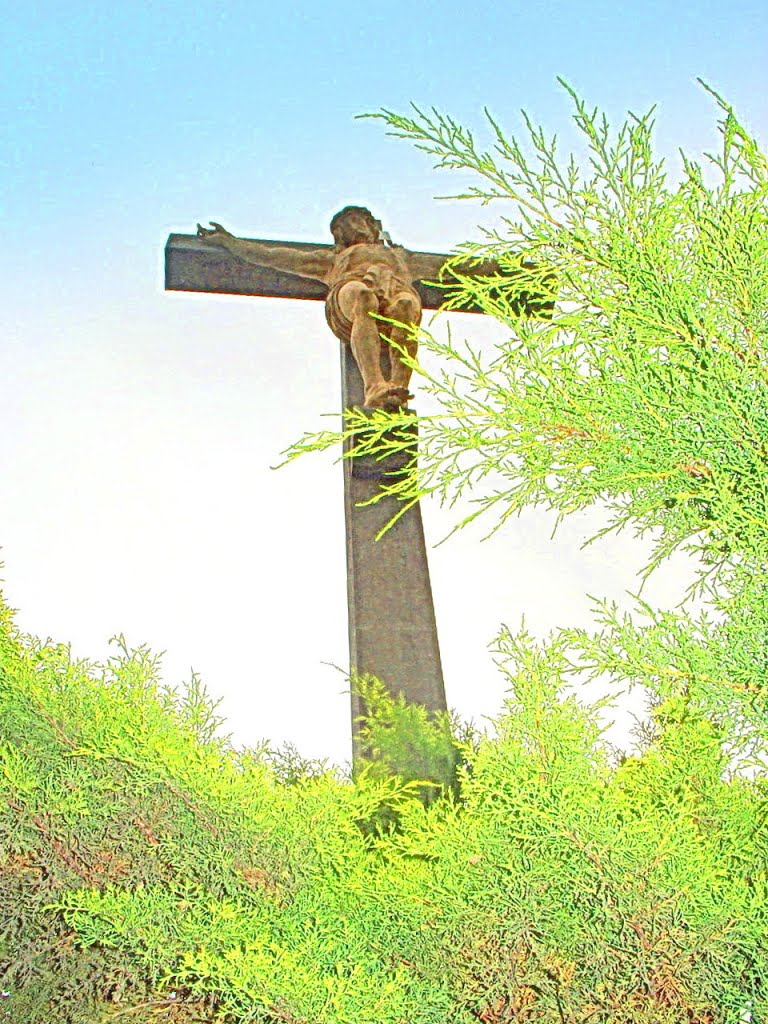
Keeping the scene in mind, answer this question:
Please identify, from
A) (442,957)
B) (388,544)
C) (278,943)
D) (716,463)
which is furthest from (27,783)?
(388,544)

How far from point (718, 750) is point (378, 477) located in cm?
278

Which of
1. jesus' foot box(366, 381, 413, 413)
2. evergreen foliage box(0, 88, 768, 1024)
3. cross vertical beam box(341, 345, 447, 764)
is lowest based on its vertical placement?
evergreen foliage box(0, 88, 768, 1024)

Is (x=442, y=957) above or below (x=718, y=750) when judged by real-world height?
below

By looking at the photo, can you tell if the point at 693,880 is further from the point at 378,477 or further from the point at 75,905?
the point at 378,477

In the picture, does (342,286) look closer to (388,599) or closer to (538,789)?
(388,599)

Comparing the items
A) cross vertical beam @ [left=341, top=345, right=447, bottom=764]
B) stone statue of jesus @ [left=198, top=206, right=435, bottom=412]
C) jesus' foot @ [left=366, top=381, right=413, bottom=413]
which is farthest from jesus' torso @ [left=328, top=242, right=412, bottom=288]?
cross vertical beam @ [left=341, top=345, right=447, bottom=764]

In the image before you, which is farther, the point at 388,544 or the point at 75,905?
the point at 388,544

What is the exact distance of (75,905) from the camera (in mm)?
1512

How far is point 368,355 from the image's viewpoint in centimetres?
492

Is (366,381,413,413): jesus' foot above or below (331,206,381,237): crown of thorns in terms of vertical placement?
below

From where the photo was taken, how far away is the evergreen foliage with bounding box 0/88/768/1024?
144 cm

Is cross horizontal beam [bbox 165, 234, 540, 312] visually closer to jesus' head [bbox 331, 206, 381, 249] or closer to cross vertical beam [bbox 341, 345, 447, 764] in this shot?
jesus' head [bbox 331, 206, 381, 249]

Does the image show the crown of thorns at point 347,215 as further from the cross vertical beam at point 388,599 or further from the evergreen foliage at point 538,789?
the evergreen foliage at point 538,789

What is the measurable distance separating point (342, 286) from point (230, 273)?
878 mm
